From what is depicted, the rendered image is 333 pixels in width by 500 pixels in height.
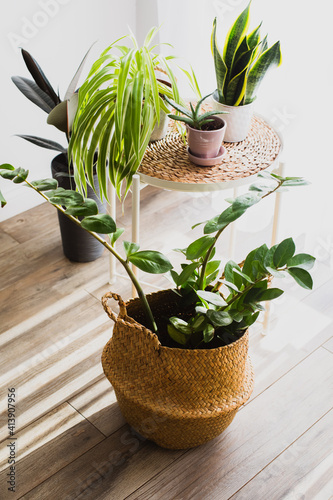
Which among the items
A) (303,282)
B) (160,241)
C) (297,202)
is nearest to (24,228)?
(160,241)

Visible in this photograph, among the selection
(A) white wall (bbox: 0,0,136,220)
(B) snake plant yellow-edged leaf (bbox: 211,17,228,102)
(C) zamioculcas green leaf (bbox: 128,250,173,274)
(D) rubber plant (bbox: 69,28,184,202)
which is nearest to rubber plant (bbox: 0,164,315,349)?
(C) zamioculcas green leaf (bbox: 128,250,173,274)

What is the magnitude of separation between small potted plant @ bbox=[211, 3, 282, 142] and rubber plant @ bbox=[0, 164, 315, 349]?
12.9 inches

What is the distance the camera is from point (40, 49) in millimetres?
2029

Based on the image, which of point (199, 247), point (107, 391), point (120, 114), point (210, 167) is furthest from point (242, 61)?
point (107, 391)

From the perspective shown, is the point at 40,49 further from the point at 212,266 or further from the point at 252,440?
the point at 252,440

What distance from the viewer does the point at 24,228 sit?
7.14 ft

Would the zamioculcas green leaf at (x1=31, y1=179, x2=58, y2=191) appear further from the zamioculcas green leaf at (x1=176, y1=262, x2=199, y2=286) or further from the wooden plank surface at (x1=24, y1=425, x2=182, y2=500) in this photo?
the wooden plank surface at (x1=24, y1=425, x2=182, y2=500)

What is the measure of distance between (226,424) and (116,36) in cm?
151

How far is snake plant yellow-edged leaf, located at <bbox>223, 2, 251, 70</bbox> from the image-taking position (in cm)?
144

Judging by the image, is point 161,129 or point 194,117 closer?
point 194,117

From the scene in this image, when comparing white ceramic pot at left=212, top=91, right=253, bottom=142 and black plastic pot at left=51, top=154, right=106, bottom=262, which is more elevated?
white ceramic pot at left=212, top=91, right=253, bottom=142

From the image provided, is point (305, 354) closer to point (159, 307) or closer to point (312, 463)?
→ point (312, 463)

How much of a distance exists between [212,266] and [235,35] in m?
0.57

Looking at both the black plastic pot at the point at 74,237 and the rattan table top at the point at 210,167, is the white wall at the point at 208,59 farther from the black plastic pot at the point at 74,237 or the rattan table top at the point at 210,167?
the black plastic pot at the point at 74,237
